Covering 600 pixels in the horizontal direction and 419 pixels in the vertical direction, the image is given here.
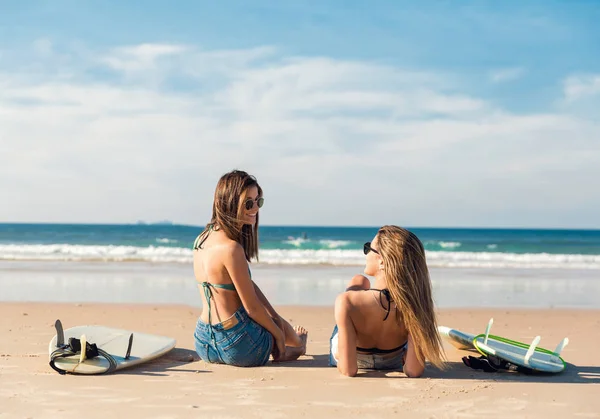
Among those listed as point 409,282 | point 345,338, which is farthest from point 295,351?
point 409,282

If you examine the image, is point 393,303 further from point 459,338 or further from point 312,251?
A: point 312,251

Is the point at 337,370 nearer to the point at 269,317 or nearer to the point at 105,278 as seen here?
the point at 269,317

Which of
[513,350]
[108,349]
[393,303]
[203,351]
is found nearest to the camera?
[393,303]

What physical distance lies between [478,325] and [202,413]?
4.99m

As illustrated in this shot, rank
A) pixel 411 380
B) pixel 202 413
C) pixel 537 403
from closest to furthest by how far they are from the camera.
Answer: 1. pixel 202 413
2. pixel 537 403
3. pixel 411 380

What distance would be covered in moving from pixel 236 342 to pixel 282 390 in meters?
0.65

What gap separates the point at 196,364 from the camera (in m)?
4.94

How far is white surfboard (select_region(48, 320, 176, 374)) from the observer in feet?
14.9

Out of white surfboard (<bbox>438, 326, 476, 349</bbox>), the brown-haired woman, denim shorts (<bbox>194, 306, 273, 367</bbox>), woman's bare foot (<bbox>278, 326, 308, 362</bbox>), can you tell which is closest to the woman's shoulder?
the brown-haired woman

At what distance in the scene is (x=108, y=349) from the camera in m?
5.01

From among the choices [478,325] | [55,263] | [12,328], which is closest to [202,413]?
[12,328]

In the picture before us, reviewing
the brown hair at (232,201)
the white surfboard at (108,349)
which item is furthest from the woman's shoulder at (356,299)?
the white surfboard at (108,349)

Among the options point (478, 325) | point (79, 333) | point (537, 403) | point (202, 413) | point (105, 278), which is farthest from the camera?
point (105, 278)

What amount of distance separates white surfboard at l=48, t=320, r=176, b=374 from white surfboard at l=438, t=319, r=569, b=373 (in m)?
2.44
